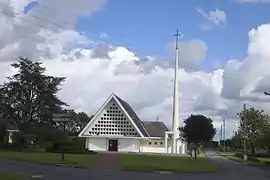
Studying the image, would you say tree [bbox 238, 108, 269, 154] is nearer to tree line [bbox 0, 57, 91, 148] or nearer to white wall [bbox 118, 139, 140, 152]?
A: white wall [bbox 118, 139, 140, 152]

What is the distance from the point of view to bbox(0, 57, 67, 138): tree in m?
72.1

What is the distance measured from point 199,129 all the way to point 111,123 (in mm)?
30949

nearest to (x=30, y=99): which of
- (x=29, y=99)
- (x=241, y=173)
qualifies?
(x=29, y=99)

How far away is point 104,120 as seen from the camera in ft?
298

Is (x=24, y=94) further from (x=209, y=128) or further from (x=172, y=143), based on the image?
(x=172, y=143)

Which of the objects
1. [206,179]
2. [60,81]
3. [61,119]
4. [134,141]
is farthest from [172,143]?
[206,179]

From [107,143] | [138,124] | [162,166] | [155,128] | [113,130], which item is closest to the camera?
[162,166]

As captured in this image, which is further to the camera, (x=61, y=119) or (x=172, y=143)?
(x=172, y=143)

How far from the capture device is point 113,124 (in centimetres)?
9056

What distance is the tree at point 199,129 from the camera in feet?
203

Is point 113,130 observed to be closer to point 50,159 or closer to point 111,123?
point 111,123

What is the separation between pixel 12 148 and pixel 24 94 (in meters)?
8.22

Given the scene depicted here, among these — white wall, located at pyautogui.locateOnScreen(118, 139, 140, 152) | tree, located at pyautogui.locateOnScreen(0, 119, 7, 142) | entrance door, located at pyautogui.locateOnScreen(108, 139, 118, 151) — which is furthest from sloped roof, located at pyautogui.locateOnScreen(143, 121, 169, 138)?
tree, located at pyautogui.locateOnScreen(0, 119, 7, 142)

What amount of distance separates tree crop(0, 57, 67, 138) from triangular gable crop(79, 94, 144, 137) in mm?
17572
